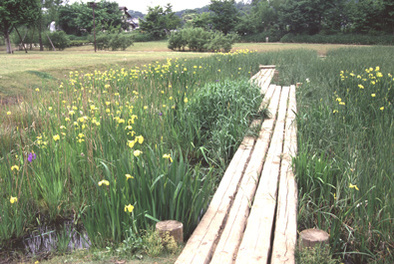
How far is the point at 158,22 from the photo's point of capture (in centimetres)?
4550

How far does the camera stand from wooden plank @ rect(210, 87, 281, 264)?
77.5 inches

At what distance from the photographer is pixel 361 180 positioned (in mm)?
2646

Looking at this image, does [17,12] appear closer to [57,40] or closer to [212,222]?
[57,40]

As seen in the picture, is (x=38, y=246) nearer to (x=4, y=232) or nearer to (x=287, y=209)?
(x=4, y=232)

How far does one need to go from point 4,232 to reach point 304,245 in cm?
217

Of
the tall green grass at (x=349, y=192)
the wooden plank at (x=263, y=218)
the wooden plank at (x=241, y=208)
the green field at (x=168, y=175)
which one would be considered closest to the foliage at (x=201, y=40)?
the green field at (x=168, y=175)

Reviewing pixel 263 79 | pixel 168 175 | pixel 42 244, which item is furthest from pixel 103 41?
pixel 168 175

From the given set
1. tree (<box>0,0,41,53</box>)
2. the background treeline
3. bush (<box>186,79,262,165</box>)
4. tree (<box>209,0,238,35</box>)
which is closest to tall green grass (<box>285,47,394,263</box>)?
bush (<box>186,79,262,165</box>)

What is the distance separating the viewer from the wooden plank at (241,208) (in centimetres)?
197

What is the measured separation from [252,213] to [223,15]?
148 ft

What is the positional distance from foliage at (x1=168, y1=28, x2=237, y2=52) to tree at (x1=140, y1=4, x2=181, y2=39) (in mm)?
19192

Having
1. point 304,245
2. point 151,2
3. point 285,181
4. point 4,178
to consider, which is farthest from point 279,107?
point 151,2

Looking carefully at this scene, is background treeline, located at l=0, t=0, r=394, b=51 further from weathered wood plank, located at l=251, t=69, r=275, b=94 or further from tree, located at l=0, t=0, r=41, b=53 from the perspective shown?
weathered wood plank, located at l=251, t=69, r=275, b=94

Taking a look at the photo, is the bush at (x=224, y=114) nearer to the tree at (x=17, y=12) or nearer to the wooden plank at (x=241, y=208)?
the wooden plank at (x=241, y=208)
